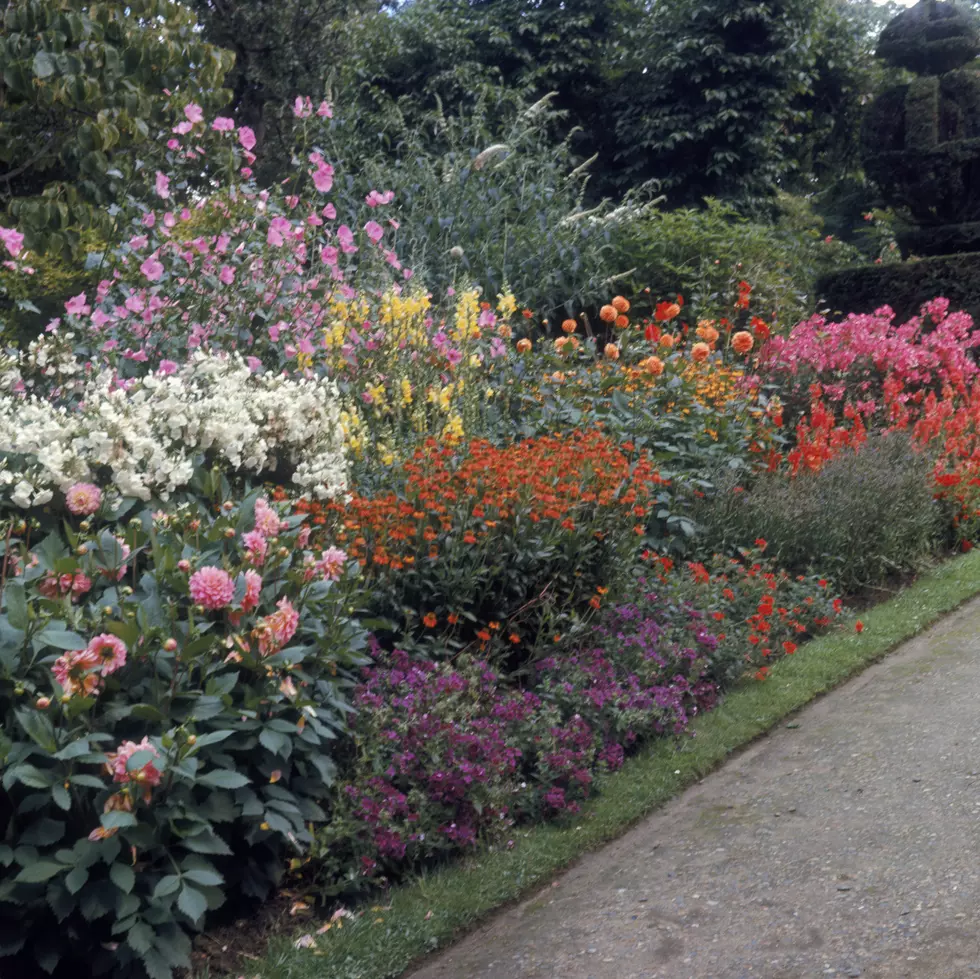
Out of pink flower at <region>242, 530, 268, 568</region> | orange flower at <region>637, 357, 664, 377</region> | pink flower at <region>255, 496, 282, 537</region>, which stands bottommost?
pink flower at <region>242, 530, 268, 568</region>

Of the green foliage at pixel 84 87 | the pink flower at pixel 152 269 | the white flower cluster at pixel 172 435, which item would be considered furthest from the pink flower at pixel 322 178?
the white flower cluster at pixel 172 435

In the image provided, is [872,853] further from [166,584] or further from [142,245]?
[142,245]

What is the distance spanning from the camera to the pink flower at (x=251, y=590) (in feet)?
10.4

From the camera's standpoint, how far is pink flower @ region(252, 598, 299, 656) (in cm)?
312

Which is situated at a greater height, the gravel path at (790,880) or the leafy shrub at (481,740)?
the leafy shrub at (481,740)

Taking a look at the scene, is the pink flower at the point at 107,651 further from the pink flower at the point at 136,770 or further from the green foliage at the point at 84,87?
the green foliage at the point at 84,87

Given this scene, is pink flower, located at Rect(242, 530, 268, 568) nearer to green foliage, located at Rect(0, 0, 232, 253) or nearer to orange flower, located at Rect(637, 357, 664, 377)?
green foliage, located at Rect(0, 0, 232, 253)

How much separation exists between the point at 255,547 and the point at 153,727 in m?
0.60

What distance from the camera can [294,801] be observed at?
3211 millimetres

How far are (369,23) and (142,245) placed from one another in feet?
36.3

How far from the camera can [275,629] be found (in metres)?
3.12

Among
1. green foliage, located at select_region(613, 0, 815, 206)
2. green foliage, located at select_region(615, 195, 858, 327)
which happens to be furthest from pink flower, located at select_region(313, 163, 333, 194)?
green foliage, located at select_region(613, 0, 815, 206)

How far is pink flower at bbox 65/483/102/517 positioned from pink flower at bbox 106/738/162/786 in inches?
36.7

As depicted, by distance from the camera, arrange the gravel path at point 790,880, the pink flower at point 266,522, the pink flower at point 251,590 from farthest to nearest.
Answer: the pink flower at point 266,522 → the pink flower at point 251,590 → the gravel path at point 790,880
